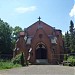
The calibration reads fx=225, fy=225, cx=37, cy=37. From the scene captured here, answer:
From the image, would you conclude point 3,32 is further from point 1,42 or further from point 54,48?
point 54,48

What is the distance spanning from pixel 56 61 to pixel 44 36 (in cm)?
629

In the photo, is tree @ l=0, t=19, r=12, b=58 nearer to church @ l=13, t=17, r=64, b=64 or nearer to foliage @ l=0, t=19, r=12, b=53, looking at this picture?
foliage @ l=0, t=19, r=12, b=53

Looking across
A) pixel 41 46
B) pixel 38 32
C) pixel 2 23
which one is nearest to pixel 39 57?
pixel 41 46

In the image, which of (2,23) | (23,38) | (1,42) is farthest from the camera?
(2,23)

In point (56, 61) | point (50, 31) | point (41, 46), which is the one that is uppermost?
point (50, 31)

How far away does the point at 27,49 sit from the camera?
52.8 metres

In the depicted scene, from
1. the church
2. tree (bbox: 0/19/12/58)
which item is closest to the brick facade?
the church

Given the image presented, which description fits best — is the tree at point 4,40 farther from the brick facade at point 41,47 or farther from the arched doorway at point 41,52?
the arched doorway at point 41,52

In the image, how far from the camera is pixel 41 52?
51750mm

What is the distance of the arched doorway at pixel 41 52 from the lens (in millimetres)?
51688

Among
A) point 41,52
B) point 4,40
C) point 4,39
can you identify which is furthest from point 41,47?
point 4,39

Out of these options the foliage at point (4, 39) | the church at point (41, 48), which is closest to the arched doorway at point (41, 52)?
the church at point (41, 48)

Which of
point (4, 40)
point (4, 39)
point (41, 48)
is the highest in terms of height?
point (4, 39)

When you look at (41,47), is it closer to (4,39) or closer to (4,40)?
(4,40)
